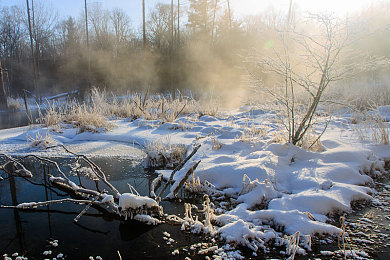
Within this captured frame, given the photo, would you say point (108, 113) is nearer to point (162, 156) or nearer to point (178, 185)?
point (162, 156)

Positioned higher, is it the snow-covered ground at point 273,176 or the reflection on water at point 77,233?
the snow-covered ground at point 273,176

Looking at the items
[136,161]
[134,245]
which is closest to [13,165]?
[136,161]

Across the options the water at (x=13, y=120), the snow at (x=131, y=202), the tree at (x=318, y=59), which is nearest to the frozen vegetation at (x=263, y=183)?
the snow at (x=131, y=202)

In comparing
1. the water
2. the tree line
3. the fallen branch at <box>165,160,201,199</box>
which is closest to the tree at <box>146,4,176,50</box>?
the tree line

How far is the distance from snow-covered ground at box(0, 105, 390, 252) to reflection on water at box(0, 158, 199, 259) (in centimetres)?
54

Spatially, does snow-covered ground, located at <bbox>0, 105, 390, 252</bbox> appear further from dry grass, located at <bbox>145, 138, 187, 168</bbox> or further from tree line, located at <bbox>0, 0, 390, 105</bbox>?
tree line, located at <bbox>0, 0, 390, 105</bbox>

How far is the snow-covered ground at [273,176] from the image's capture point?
87.6 inches

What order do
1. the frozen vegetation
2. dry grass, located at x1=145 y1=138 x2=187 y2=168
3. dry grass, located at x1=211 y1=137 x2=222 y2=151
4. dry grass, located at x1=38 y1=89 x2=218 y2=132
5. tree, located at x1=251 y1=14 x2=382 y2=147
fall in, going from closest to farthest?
1. the frozen vegetation
2. tree, located at x1=251 y1=14 x2=382 y2=147
3. dry grass, located at x1=145 y1=138 x2=187 y2=168
4. dry grass, located at x1=211 y1=137 x2=222 y2=151
5. dry grass, located at x1=38 y1=89 x2=218 y2=132

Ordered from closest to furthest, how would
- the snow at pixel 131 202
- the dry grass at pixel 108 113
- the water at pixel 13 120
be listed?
the snow at pixel 131 202 < the dry grass at pixel 108 113 < the water at pixel 13 120

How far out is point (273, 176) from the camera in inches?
123

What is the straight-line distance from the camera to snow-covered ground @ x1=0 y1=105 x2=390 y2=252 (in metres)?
2.22

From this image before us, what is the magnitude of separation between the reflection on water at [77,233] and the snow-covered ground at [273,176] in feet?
1.78

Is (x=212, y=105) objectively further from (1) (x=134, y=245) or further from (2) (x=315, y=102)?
(1) (x=134, y=245)

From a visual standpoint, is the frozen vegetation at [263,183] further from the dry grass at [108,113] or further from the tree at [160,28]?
the tree at [160,28]
